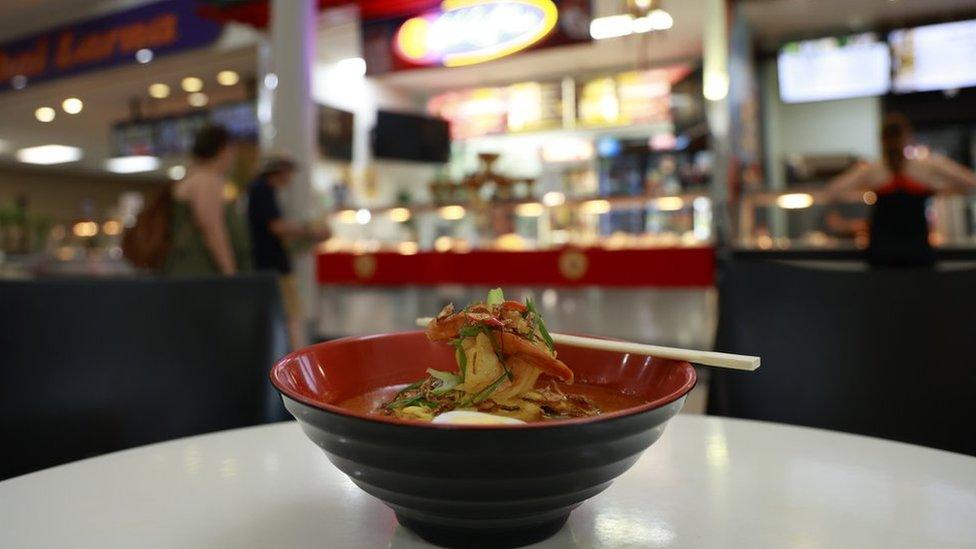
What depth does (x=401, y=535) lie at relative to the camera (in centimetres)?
51

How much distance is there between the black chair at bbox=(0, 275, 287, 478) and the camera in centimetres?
99

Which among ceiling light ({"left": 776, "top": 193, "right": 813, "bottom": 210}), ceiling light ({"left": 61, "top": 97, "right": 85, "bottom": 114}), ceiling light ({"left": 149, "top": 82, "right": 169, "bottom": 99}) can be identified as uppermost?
ceiling light ({"left": 61, "top": 97, "right": 85, "bottom": 114})

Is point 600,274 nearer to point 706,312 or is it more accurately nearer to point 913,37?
point 706,312

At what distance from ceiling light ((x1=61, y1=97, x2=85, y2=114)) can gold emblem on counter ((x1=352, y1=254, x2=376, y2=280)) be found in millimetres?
4626

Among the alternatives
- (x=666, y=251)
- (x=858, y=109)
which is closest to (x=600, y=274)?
(x=666, y=251)

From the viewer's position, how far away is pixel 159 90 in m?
7.28

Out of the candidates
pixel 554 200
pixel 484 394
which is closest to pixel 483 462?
pixel 484 394

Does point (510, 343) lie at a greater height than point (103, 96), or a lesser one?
lesser

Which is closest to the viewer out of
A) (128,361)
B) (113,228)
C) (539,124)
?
(128,361)

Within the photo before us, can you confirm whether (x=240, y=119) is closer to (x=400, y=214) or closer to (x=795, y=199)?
(x=400, y=214)

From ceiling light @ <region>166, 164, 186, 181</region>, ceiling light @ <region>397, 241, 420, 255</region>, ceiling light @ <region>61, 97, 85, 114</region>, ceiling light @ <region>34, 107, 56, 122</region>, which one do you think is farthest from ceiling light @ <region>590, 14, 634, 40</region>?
ceiling light @ <region>166, 164, 186, 181</region>

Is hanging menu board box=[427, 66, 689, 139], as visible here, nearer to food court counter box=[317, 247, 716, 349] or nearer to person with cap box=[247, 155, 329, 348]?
food court counter box=[317, 247, 716, 349]

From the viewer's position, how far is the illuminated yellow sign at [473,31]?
4.66 m

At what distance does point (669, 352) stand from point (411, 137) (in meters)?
5.29
